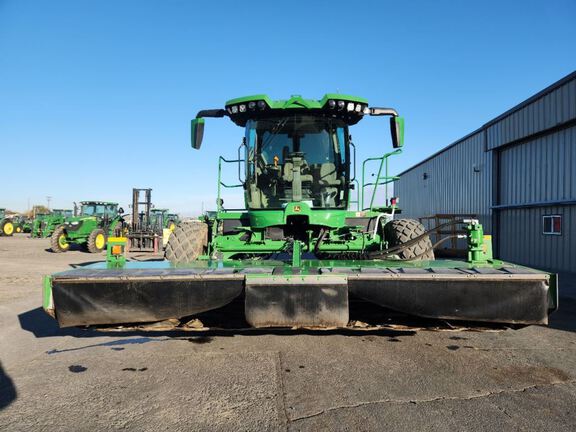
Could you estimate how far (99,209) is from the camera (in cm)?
2217

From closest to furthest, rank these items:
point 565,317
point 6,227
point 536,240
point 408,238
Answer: point 408,238 → point 565,317 → point 536,240 → point 6,227

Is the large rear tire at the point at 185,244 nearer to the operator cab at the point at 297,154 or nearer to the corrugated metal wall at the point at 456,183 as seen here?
the operator cab at the point at 297,154

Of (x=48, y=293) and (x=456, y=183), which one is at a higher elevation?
(x=456, y=183)

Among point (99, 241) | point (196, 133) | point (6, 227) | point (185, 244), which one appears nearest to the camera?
point (185, 244)

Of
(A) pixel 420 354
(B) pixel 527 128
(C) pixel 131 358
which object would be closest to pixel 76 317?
(C) pixel 131 358

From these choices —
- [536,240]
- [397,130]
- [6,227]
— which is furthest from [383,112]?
[6,227]

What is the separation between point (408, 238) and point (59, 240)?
16.5 meters

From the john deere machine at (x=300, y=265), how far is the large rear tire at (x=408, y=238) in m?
0.02

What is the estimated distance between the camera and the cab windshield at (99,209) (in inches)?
850

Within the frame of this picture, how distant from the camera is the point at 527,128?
11.9m

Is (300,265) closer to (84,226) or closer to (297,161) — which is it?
(297,161)

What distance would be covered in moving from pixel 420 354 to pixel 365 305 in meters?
0.76

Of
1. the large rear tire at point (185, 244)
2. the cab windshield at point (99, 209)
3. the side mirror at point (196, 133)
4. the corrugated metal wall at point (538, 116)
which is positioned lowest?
the large rear tire at point (185, 244)

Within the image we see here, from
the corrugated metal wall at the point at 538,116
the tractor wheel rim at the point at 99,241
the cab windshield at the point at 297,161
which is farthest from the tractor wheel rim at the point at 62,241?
the corrugated metal wall at the point at 538,116
